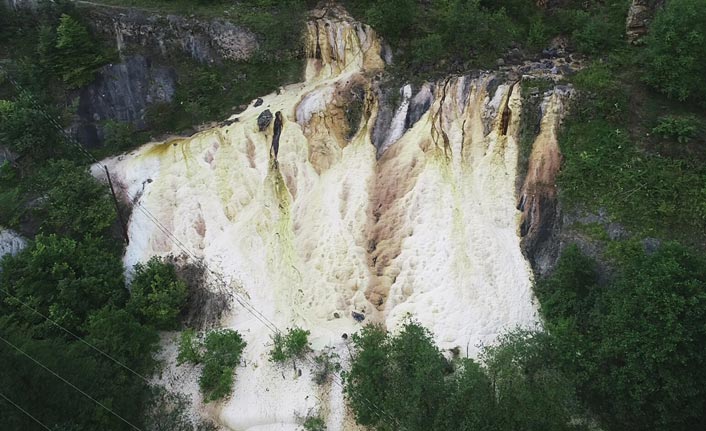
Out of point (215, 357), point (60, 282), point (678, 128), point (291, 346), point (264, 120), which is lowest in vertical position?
point (215, 357)

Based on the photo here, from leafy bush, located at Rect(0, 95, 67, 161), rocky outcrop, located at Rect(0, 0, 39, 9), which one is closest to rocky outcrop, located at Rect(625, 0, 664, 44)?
leafy bush, located at Rect(0, 95, 67, 161)

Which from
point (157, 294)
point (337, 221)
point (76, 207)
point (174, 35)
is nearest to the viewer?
point (157, 294)

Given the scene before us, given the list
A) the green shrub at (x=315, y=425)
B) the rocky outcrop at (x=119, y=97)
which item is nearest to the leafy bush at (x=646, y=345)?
the green shrub at (x=315, y=425)

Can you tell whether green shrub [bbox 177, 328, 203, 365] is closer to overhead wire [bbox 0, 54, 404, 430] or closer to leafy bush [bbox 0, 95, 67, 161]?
overhead wire [bbox 0, 54, 404, 430]

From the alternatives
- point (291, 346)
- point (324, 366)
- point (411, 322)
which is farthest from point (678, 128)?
point (291, 346)

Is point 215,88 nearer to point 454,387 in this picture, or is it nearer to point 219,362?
point 219,362

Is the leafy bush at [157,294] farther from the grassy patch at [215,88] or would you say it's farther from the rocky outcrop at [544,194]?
the rocky outcrop at [544,194]

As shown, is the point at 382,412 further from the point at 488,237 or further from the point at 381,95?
the point at 381,95
